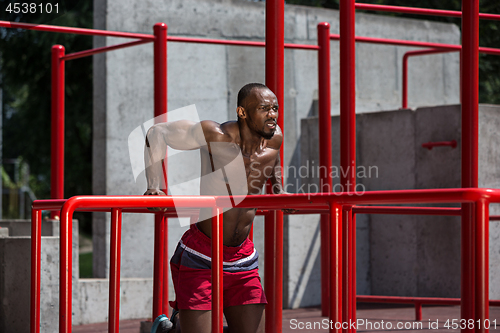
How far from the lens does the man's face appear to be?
291 cm

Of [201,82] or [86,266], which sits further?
[86,266]

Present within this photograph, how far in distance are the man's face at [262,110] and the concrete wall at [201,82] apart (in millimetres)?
3997

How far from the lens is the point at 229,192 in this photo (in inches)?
118

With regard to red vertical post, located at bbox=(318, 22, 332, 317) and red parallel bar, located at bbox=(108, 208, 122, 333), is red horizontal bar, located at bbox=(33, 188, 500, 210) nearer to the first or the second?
red parallel bar, located at bbox=(108, 208, 122, 333)

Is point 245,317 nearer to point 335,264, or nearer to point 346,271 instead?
point 346,271

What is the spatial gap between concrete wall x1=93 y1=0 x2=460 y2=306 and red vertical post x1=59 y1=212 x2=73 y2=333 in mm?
4503

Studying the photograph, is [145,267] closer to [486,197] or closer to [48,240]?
[48,240]

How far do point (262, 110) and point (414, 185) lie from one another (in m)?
4.18

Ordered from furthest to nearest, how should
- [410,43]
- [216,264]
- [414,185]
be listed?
[414,185], [410,43], [216,264]

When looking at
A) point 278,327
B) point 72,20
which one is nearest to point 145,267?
point 278,327

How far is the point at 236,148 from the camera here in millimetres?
2975

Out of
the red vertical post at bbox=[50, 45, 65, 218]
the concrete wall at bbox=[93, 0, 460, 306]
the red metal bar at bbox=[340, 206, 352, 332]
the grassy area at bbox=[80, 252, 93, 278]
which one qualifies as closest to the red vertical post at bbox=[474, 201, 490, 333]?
the red metal bar at bbox=[340, 206, 352, 332]

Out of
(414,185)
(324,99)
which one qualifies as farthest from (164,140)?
(414,185)

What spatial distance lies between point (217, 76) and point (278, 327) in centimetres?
472
